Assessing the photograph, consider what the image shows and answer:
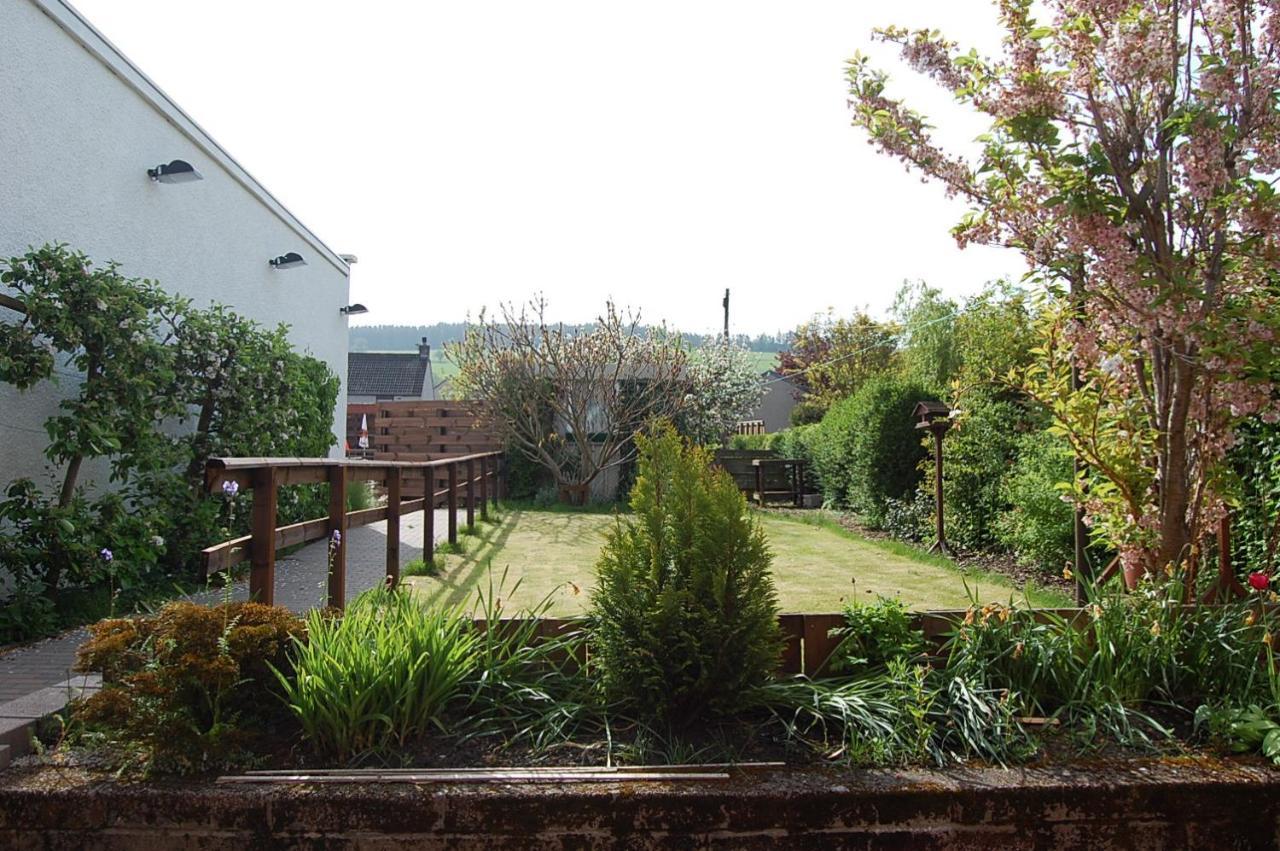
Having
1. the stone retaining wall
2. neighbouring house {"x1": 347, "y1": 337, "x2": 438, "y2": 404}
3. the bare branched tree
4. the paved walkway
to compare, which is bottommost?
the paved walkway

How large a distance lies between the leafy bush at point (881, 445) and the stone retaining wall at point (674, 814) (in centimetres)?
796

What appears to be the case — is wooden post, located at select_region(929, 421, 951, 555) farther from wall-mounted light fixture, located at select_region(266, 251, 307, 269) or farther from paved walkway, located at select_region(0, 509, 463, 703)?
wall-mounted light fixture, located at select_region(266, 251, 307, 269)

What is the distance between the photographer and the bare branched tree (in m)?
14.4

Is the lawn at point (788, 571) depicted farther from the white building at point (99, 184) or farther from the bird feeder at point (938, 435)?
the white building at point (99, 184)

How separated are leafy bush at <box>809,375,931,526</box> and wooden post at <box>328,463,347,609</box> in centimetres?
741

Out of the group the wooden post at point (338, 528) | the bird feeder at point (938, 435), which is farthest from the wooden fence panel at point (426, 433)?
the wooden post at point (338, 528)

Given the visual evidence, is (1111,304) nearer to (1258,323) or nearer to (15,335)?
(1258,323)

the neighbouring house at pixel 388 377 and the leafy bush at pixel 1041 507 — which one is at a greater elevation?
the neighbouring house at pixel 388 377

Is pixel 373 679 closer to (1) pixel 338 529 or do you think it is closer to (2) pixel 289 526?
(1) pixel 338 529

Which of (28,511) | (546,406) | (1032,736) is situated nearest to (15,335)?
(28,511)

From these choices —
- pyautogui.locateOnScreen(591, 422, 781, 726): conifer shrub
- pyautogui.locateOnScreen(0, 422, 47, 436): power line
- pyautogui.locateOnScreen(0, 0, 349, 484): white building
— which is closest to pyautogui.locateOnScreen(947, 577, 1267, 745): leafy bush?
pyautogui.locateOnScreen(591, 422, 781, 726): conifer shrub

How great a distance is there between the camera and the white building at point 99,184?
5.07 meters

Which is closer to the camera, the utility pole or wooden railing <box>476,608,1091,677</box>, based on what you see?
wooden railing <box>476,608,1091,677</box>

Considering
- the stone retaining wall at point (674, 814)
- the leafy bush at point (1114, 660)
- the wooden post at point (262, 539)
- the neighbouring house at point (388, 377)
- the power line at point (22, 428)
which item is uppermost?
the neighbouring house at point (388, 377)
